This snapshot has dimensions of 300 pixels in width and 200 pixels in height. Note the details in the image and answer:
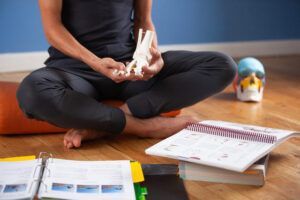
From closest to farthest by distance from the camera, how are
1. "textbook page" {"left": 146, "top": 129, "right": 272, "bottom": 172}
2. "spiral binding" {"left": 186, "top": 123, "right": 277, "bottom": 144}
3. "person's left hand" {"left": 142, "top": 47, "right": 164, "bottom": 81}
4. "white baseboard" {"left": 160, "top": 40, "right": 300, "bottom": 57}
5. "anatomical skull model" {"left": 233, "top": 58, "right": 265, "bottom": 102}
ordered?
"textbook page" {"left": 146, "top": 129, "right": 272, "bottom": 172} < "spiral binding" {"left": 186, "top": 123, "right": 277, "bottom": 144} < "person's left hand" {"left": 142, "top": 47, "right": 164, "bottom": 81} < "anatomical skull model" {"left": 233, "top": 58, "right": 265, "bottom": 102} < "white baseboard" {"left": 160, "top": 40, "right": 300, "bottom": 57}

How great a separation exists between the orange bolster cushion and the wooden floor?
0.02m

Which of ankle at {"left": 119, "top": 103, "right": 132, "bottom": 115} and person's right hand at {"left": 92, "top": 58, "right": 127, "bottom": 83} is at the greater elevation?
person's right hand at {"left": 92, "top": 58, "right": 127, "bottom": 83}

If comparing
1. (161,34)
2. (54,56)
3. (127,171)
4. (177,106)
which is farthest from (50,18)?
(161,34)

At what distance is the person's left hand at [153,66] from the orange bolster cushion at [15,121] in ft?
0.70

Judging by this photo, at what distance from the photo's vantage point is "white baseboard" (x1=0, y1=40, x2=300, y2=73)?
2.47 m

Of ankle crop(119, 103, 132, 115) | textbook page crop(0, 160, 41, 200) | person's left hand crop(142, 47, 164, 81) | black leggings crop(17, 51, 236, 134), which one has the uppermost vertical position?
person's left hand crop(142, 47, 164, 81)

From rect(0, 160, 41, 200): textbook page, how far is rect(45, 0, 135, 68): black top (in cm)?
48

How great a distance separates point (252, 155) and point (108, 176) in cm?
33

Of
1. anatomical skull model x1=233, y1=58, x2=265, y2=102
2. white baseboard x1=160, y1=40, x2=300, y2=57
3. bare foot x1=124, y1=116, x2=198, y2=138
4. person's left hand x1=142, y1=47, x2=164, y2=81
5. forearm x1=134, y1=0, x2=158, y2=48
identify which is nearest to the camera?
person's left hand x1=142, y1=47, x2=164, y2=81

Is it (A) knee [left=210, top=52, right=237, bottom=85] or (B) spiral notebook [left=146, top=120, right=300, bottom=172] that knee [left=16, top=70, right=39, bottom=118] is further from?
(A) knee [left=210, top=52, right=237, bottom=85]

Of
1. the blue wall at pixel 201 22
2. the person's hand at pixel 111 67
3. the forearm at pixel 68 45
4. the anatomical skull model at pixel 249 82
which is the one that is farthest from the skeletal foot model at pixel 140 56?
the blue wall at pixel 201 22

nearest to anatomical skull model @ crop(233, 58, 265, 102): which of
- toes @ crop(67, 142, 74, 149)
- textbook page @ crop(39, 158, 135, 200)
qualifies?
toes @ crop(67, 142, 74, 149)

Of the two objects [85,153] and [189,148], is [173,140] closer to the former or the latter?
[189,148]

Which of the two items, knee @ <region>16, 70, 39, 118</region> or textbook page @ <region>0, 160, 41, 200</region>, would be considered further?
knee @ <region>16, 70, 39, 118</region>
